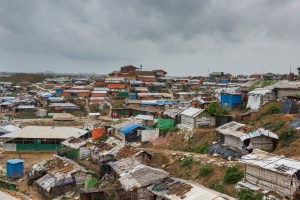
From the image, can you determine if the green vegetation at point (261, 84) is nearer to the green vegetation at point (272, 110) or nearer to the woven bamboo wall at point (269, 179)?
the green vegetation at point (272, 110)

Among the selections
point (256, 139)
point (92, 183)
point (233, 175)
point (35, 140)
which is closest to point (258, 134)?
point (256, 139)

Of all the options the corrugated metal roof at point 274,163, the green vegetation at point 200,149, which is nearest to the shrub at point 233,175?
the corrugated metal roof at point 274,163

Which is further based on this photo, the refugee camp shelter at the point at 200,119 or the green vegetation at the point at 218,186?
the refugee camp shelter at the point at 200,119

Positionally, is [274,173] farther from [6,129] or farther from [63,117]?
[63,117]

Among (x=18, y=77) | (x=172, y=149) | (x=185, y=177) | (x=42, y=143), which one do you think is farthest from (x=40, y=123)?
(x=18, y=77)

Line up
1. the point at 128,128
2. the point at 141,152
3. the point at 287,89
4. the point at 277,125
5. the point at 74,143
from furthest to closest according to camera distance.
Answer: the point at 74,143, the point at 128,128, the point at 287,89, the point at 141,152, the point at 277,125

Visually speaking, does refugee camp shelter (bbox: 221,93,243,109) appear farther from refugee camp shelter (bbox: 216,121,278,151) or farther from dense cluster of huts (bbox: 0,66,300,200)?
refugee camp shelter (bbox: 216,121,278,151)
